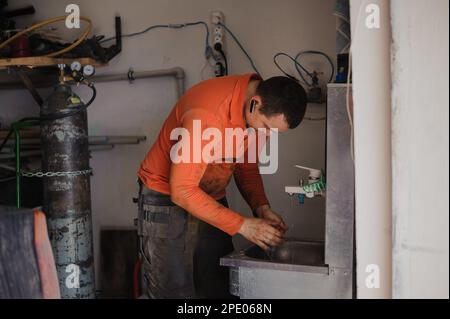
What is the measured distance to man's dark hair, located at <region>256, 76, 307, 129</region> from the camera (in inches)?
73.2

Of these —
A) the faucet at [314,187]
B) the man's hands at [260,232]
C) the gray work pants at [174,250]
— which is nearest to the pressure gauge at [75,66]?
the gray work pants at [174,250]

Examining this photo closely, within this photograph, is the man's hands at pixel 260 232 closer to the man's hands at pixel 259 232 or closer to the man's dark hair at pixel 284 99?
the man's hands at pixel 259 232

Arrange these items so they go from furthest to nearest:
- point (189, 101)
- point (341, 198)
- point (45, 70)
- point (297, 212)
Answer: point (45, 70) < point (297, 212) < point (189, 101) < point (341, 198)

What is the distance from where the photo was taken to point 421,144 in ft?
4.95

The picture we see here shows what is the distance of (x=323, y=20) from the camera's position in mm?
2680

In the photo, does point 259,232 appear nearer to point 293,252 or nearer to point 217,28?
point 293,252

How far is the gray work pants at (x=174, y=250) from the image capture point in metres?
2.14

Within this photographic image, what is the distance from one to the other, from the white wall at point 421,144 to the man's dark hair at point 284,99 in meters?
0.42

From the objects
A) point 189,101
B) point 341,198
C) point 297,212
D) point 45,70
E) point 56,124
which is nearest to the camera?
point 341,198

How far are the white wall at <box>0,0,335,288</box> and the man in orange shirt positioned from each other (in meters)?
0.49

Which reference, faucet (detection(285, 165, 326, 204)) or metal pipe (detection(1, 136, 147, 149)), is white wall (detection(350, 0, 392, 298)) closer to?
faucet (detection(285, 165, 326, 204))
